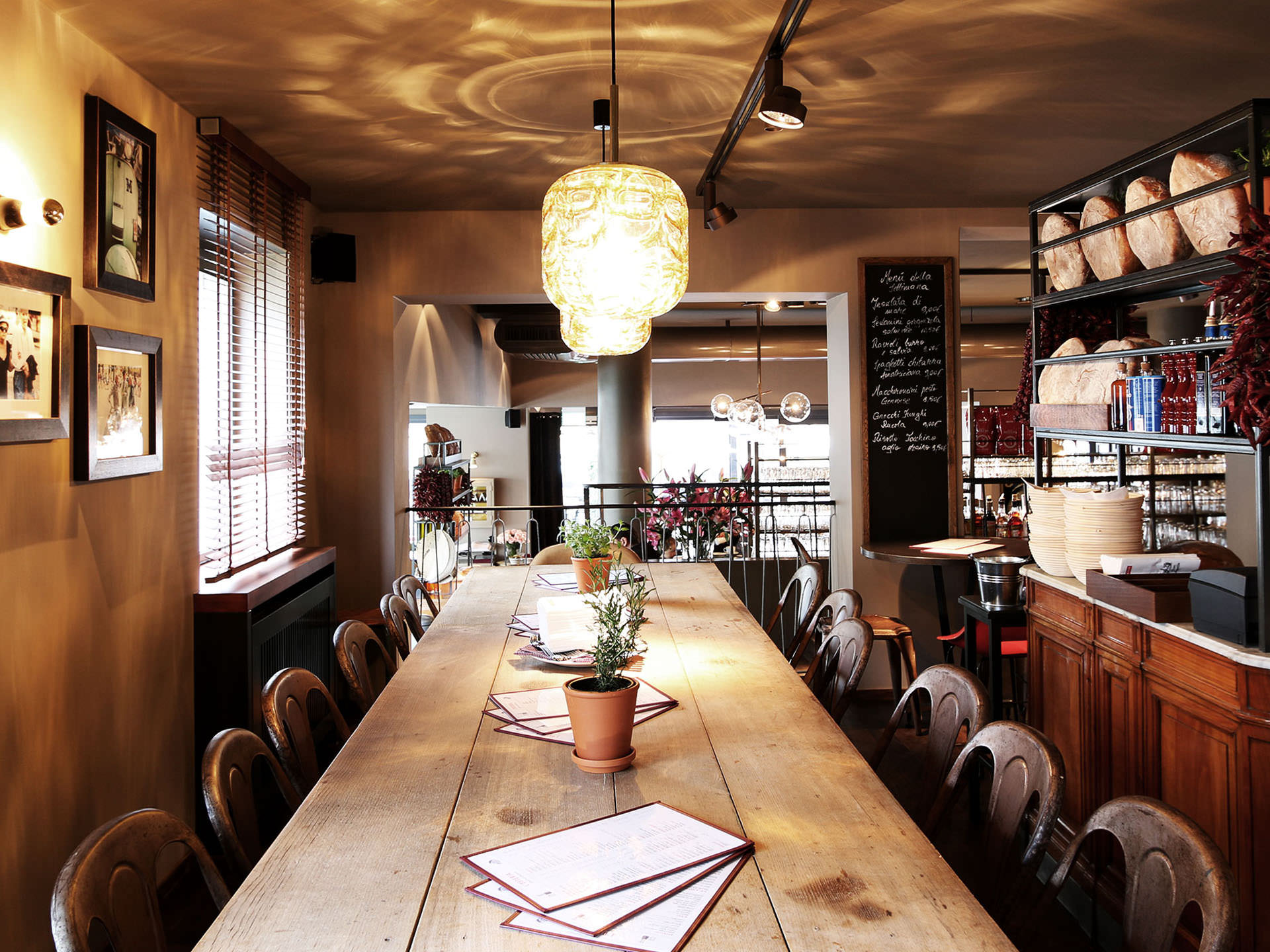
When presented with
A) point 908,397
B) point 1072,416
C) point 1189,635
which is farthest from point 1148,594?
point 908,397

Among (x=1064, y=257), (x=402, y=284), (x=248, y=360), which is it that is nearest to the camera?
(x=1064, y=257)

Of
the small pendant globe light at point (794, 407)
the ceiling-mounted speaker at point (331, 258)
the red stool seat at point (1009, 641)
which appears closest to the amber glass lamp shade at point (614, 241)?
the red stool seat at point (1009, 641)

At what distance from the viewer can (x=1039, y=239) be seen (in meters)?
3.52

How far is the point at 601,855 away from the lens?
4.24 feet

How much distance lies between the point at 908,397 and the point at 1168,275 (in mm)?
2439

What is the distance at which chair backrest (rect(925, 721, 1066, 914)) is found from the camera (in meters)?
1.42

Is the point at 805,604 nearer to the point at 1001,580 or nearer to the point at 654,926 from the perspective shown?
the point at 1001,580

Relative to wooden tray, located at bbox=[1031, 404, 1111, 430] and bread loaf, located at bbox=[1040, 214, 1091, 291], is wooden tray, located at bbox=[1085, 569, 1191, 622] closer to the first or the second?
wooden tray, located at bbox=[1031, 404, 1111, 430]

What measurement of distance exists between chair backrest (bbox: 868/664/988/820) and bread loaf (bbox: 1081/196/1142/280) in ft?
4.99

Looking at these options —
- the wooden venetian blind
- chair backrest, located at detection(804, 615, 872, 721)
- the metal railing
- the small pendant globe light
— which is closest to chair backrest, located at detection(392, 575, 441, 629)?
the wooden venetian blind

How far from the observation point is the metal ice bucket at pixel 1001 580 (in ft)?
10.7

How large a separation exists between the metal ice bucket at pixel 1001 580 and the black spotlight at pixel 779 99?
164cm

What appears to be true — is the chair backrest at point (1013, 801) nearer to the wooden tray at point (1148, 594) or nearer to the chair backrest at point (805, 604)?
the wooden tray at point (1148, 594)

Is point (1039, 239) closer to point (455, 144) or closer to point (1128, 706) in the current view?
point (1128, 706)
